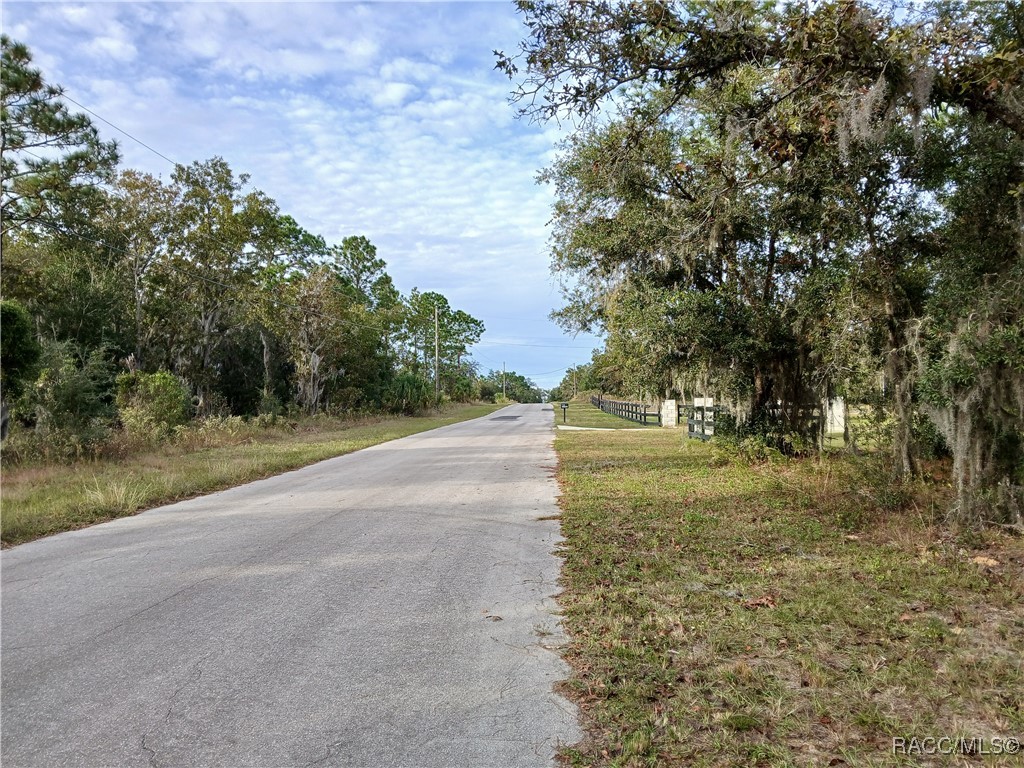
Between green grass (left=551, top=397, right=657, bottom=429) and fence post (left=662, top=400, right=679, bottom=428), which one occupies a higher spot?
fence post (left=662, top=400, right=679, bottom=428)

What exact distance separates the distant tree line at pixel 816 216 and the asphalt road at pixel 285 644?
4.48 m

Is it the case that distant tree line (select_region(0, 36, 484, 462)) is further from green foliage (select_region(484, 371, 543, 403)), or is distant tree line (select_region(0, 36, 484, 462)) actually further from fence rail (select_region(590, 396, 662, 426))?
green foliage (select_region(484, 371, 543, 403))

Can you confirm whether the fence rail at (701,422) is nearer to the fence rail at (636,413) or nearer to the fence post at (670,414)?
the fence post at (670,414)

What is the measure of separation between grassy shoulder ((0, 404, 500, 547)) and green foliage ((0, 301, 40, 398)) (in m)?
1.74

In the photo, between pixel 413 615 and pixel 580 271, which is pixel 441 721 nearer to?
pixel 413 615

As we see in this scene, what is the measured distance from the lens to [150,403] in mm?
17016

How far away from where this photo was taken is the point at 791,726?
2.82 m

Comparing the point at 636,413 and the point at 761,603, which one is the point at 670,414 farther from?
the point at 761,603

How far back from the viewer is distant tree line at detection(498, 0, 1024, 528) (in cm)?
540

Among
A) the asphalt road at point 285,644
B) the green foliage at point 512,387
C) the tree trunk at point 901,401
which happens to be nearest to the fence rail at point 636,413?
the tree trunk at point 901,401

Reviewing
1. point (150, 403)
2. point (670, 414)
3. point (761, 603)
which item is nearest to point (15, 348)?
point (150, 403)

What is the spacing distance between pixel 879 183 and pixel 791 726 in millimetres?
7855

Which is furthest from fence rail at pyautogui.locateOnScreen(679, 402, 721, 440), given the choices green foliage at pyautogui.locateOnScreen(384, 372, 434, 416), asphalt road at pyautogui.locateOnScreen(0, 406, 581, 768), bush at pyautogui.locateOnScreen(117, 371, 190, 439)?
green foliage at pyautogui.locateOnScreen(384, 372, 434, 416)

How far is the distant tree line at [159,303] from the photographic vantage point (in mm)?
14734
